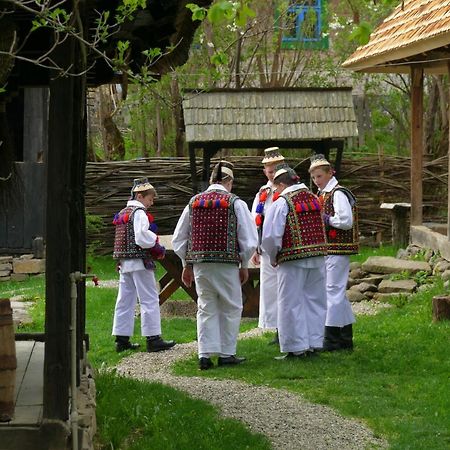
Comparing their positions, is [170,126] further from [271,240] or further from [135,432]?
[135,432]

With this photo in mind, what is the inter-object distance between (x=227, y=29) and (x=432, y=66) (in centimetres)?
875

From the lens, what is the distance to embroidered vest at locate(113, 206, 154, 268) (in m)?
11.3

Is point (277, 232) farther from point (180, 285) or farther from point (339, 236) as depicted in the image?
point (180, 285)

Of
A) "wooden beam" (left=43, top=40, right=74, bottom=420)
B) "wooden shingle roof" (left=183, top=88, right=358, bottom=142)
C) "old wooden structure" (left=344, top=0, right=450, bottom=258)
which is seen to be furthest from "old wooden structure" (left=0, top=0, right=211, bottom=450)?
"wooden shingle roof" (left=183, top=88, right=358, bottom=142)

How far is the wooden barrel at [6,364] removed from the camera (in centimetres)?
573

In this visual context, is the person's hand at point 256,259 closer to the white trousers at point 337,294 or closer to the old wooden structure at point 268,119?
the white trousers at point 337,294

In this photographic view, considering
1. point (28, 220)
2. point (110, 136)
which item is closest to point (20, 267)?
point (28, 220)

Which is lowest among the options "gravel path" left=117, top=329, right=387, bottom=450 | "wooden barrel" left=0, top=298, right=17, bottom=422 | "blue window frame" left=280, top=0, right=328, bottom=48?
"gravel path" left=117, top=329, right=387, bottom=450

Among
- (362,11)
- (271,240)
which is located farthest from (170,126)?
(271,240)

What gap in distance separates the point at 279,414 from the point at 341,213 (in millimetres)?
2854

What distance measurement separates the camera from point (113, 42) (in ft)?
25.4

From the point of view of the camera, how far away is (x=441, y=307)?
11570 millimetres

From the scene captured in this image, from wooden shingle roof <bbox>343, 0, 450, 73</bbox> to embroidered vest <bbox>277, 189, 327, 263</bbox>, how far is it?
3.24m

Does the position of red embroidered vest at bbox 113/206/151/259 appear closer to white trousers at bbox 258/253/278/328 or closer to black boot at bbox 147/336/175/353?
black boot at bbox 147/336/175/353
